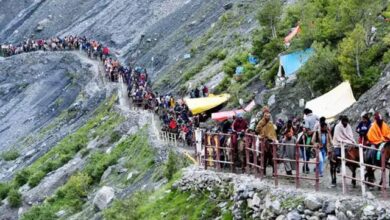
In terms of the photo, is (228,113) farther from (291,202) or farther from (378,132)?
(291,202)

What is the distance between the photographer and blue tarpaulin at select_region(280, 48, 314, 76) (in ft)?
115

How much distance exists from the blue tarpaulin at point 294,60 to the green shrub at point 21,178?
14572mm

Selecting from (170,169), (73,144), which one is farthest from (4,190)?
(170,169)

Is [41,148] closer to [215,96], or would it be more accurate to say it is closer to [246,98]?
[215,96]

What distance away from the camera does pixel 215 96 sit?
1594 inches

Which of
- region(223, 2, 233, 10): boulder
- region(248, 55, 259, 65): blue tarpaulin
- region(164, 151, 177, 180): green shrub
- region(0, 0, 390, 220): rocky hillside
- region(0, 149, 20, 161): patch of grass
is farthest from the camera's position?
region(223, 2, 233, 10): boulder

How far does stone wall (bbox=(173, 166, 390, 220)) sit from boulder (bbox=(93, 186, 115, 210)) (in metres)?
6.74

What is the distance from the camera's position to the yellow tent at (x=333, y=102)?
2753 cm

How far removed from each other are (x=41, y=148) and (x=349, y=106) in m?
25.0

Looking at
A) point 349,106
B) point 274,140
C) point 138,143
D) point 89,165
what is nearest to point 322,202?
point 274,140

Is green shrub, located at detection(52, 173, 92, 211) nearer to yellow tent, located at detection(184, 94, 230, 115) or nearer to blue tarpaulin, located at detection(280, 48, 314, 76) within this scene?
yellow tent, located at detection(184, 94, 230, 115)

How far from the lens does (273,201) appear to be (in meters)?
15.5

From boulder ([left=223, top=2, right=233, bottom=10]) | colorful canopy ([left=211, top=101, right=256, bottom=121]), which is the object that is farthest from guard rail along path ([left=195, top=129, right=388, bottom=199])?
boulder ([left=223, top=2, right=233, bottom=10])

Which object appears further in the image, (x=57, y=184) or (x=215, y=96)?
(x=215, y=96)
